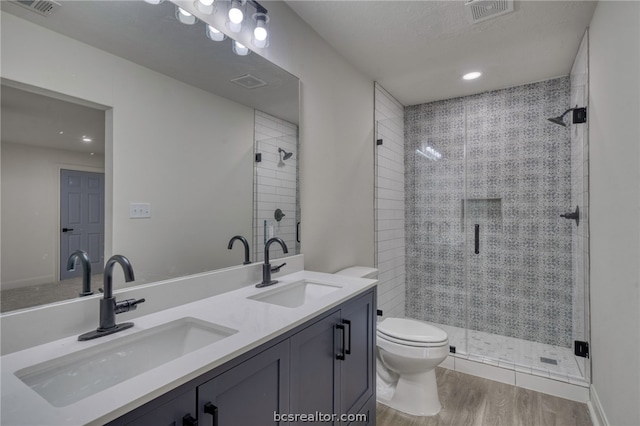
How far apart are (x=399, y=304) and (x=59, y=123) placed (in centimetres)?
321

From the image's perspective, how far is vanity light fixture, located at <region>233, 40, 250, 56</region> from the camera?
164cm

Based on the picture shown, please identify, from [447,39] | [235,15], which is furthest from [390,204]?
[235,15]

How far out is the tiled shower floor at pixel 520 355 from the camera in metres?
2.36

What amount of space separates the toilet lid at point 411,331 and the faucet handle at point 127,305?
1.58 meters

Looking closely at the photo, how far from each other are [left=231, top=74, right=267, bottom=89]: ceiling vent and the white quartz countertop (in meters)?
1.09

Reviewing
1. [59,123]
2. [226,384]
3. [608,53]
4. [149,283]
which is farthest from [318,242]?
[608,53]

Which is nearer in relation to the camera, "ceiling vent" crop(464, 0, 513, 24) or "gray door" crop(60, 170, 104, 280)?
"gray door" crop(60, 170, 104, 280)

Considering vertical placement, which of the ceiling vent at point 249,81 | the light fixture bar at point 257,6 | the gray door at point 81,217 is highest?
the light fixture bar at point 257,6

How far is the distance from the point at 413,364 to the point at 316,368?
1.04 metres

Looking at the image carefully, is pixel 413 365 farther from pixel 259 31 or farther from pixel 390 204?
pixel 259 31

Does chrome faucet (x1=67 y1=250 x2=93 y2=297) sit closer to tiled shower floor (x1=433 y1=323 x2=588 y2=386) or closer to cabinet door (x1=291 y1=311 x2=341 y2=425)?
cabinet door (x1=291 y1=311 x2=341 y2=425)

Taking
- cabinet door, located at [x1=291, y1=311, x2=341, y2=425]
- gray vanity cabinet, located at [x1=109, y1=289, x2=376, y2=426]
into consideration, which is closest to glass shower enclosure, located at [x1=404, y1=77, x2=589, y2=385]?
gray vanity cabinet, located at [x1=109, y1=289, x2=376, y2=426]

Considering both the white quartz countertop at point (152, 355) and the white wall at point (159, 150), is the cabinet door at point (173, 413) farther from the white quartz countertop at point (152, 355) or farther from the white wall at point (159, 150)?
the white wall at point (159, 150)

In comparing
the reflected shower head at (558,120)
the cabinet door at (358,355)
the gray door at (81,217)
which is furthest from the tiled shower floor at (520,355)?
the gray door at (81,217)
